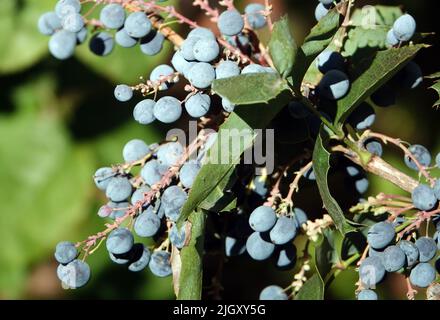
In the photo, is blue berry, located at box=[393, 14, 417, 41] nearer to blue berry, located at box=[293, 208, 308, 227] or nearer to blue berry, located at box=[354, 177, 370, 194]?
blue berry, located at box=[354, 177, 370, 194]

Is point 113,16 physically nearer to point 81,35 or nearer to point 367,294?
point 81,35

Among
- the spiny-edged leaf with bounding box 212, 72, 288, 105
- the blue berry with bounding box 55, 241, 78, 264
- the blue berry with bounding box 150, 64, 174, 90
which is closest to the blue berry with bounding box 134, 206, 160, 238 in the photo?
the blue berry with bounding box 55, 241, 78, 264

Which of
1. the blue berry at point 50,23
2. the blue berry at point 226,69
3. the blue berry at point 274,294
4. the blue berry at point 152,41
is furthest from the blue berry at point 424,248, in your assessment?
the blue berry at point 50,23

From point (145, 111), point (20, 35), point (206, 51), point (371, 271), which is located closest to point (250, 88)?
point (206, 51)

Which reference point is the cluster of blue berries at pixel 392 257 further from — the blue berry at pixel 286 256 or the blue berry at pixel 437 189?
the blue berry at pixel 286 256

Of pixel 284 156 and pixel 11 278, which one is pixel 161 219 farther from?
pixel 11 278
